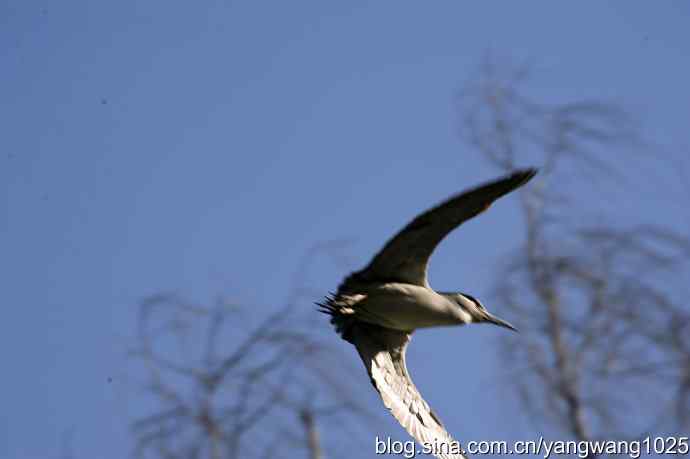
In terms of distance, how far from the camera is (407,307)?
7641 mm

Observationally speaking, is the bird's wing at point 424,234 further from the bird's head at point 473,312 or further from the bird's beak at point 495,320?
the bird's beak at point 495,320

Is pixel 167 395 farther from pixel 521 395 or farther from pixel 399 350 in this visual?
pixel 521 395

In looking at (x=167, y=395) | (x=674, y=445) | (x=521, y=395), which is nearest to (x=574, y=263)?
(x=521, y=395)

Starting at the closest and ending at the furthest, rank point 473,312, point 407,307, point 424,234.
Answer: point 424,234 → point 407,307 → point 473,312

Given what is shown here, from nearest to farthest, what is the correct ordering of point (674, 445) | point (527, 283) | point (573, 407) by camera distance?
point (674, 445)
point (573, 407)
point (527, 283)

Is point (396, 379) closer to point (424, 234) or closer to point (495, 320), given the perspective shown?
point (495, 320)

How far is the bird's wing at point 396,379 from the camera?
795 cm

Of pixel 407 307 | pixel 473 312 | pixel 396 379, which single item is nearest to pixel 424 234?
pixel 407 307

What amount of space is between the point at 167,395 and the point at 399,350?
146 cm

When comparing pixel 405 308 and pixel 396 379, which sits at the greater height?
pixel 405 308

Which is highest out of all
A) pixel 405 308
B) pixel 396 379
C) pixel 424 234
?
pixel 424 234

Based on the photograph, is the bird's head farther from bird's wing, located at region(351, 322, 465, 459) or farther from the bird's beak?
bird's wing, located at region(351, 322, 465, 459)

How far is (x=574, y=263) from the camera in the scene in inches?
315

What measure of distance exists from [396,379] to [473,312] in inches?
24.8
